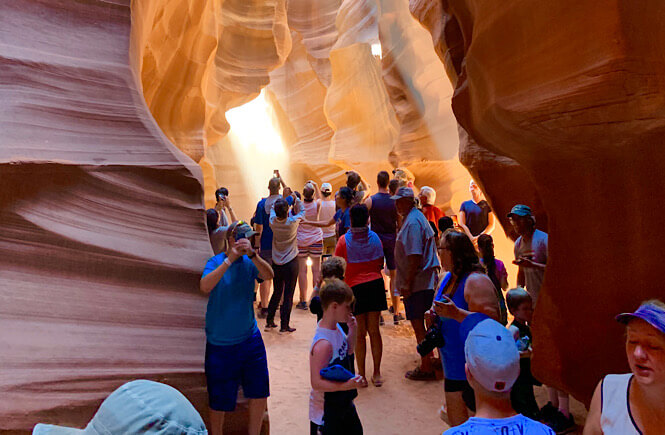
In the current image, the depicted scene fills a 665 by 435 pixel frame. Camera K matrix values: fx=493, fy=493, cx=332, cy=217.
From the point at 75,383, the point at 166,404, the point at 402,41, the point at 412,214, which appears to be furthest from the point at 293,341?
the point at 402,41

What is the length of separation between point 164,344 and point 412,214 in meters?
2.09

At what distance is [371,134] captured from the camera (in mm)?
12859

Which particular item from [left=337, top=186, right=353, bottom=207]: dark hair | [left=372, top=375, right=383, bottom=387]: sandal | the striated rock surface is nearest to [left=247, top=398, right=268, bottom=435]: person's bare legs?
the striated rock surface

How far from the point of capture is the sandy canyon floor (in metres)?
3.40

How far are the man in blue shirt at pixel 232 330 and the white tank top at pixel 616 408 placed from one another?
5.35 ft

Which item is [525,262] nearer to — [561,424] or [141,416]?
[561,424]

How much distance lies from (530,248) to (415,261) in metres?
0.84

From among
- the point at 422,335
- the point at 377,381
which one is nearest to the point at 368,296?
the point at 422,335

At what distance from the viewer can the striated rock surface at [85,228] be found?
92.8 inches

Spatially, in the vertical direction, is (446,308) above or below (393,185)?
below

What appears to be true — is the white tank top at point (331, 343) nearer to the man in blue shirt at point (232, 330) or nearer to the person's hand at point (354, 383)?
the person's hand at point (354, 383)

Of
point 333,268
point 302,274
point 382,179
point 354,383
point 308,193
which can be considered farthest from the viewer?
point 302,274

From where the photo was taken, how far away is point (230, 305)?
2.58 m

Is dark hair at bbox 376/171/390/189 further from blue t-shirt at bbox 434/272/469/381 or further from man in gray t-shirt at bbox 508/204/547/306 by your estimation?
blue t-shirt at bbox 434/272/469/381
